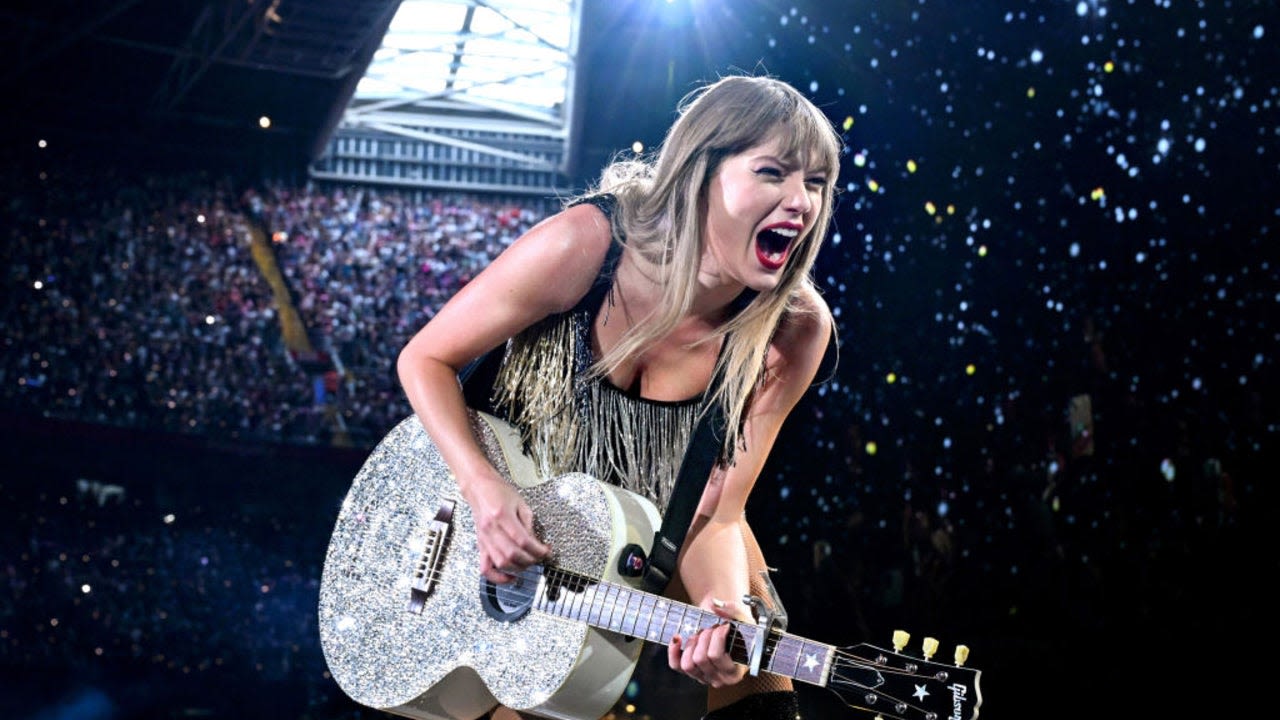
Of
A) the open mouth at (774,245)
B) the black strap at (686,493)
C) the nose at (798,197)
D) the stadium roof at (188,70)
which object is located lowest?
the black strap at (686,493)

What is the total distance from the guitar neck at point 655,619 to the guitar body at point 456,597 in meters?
0.02

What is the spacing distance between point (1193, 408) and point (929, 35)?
2157mm

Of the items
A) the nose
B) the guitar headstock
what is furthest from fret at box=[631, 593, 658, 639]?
the nose

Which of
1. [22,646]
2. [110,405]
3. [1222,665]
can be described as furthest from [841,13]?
[110,405]

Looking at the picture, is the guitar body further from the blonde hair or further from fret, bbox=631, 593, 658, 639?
the blonde hair

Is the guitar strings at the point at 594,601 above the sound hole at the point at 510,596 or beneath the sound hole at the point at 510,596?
above

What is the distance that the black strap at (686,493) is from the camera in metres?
2.38

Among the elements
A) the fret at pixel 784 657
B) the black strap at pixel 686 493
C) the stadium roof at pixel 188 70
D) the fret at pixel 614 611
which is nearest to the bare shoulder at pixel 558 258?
the black strap at pixel 686 493

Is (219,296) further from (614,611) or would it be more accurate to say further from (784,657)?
(784,657)

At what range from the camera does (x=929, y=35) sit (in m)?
5.55

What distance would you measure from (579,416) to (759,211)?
686 millimetres

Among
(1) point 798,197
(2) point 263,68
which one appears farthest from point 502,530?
(2) point 263,68

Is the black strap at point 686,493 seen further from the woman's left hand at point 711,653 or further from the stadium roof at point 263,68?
the stadium roof at point 263,68

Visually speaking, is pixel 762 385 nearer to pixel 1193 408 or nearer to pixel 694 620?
pixel 694 620
